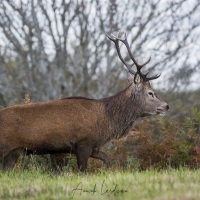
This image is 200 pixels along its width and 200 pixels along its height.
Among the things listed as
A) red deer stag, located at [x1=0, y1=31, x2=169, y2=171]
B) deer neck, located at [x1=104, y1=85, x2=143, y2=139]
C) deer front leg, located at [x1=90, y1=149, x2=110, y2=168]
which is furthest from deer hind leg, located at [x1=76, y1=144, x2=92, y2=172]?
deer neck, located at [x1=104, y1=85, x2=143, y2=139]

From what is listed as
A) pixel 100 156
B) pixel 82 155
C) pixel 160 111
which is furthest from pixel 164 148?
pixel 82 155

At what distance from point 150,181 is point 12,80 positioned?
2153 centimetres

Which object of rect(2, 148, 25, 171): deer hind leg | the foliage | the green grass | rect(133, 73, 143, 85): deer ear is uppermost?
rect(133, 73, 143, 85): deer ear

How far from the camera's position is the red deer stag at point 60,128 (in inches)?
400

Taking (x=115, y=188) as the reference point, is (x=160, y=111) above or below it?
above

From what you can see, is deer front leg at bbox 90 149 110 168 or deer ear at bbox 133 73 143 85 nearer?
deer front leg at bbox 90 149 110 168

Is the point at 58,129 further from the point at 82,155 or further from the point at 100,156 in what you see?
the point at 100,156

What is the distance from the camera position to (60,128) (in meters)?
10.4

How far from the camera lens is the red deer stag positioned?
Result: 10.2 metres

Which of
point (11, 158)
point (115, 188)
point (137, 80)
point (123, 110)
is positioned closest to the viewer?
point (115, 188)

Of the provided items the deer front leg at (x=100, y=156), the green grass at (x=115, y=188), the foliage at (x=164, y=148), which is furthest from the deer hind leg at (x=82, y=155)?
the green grass at (x=115, y=188)

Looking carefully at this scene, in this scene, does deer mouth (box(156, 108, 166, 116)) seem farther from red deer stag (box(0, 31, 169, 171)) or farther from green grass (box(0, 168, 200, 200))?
green grass (box(0, 168, 200, 200))

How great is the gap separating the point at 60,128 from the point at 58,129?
0.13 ft

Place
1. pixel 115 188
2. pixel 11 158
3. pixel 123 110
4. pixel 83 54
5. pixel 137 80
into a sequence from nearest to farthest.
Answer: pixel 115 188
pixel 11 158
pixel 123 110
pixel 137 80
pixel 83 54
